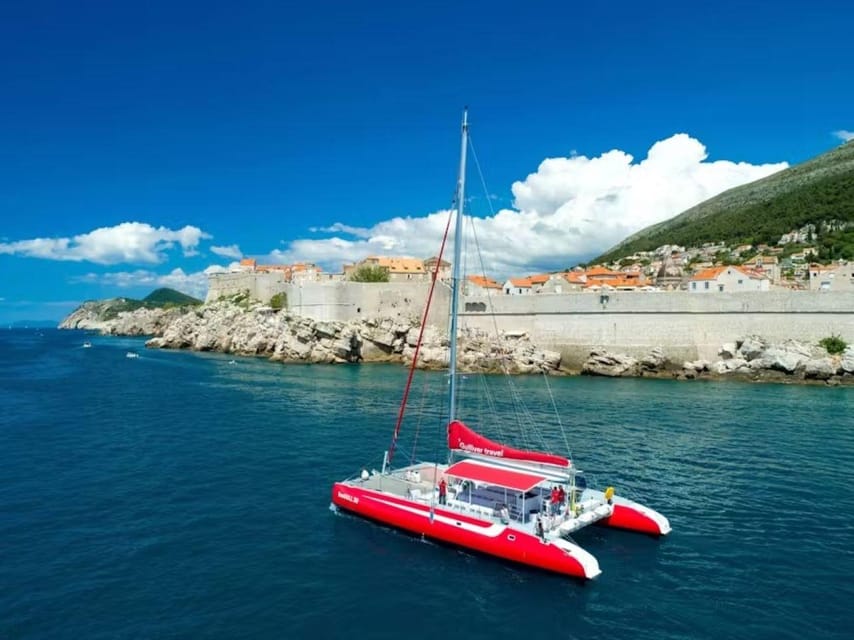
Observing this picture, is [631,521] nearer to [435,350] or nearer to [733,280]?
[435,350]

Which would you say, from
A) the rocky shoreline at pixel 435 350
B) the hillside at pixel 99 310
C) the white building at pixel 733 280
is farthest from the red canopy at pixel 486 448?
the hillside at pixel 99 310

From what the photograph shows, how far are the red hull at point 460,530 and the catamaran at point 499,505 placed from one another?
0.06 feet

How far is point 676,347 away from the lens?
39.1 m

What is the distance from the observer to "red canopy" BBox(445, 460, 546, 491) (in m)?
12.3

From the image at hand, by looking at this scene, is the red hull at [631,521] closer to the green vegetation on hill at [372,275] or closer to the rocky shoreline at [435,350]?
the rocky shoreline at [435,350]

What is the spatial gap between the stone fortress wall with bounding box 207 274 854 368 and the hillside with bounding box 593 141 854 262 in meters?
34.4

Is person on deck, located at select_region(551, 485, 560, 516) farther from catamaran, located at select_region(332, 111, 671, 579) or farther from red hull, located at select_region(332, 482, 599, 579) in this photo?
red hull, located at select_region(332, 482, 599, 579)

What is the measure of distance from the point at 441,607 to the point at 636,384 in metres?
28.0

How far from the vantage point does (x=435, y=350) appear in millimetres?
43281

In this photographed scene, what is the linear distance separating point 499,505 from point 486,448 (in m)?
1.81

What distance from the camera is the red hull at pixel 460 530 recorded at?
1079cm

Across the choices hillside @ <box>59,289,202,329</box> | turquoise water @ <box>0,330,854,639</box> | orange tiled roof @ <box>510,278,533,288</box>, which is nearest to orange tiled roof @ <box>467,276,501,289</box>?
orange tiled roof @ <box>510,278,533,288</box>

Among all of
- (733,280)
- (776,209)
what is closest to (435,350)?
(733,280)

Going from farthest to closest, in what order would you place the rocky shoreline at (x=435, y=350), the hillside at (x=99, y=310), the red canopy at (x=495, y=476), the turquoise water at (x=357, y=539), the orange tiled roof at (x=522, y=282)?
the hillside at (x=99, y=310) → the orange tiled roof at (x=522, y=282) → the rocky shoreline at (x=435, y=350) → the red canopy at (x=495, y=476) → the turquoise water at (x=357, y=539)
